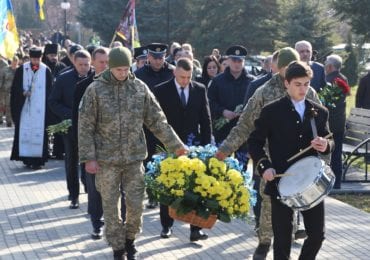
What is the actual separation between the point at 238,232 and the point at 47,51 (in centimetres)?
863

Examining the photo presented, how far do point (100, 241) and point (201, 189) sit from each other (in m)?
2.08

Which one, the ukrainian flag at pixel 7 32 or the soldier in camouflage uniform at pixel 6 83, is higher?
the ukrainian flag at pixel 7 32

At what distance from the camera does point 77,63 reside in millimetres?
11414

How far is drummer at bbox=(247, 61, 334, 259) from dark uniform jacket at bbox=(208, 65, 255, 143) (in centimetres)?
439

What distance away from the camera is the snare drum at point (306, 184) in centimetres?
650

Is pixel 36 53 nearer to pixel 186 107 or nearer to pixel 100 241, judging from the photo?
pixel 186 107

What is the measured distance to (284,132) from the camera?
6.98 metres

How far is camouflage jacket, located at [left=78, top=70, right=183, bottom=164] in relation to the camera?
26.4 ft

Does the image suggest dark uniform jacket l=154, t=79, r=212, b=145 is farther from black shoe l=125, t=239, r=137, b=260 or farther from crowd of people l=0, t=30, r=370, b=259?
black shoe l=125, t=239, r=137, b=260

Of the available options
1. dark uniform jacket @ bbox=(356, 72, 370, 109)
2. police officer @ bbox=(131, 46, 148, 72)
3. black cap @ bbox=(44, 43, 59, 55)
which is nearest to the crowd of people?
police officer @ bbox=(131, 46, 148, 72)

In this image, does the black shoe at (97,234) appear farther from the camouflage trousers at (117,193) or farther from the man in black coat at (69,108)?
the man in black coat at (69,108)

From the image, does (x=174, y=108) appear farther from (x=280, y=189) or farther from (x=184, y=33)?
(x=184, y=33)

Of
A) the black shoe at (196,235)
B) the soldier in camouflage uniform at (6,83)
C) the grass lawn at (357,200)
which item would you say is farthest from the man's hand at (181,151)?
the soldier in camouflage uniform at (6,83)

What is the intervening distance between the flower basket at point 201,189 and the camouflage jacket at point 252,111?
20cm
